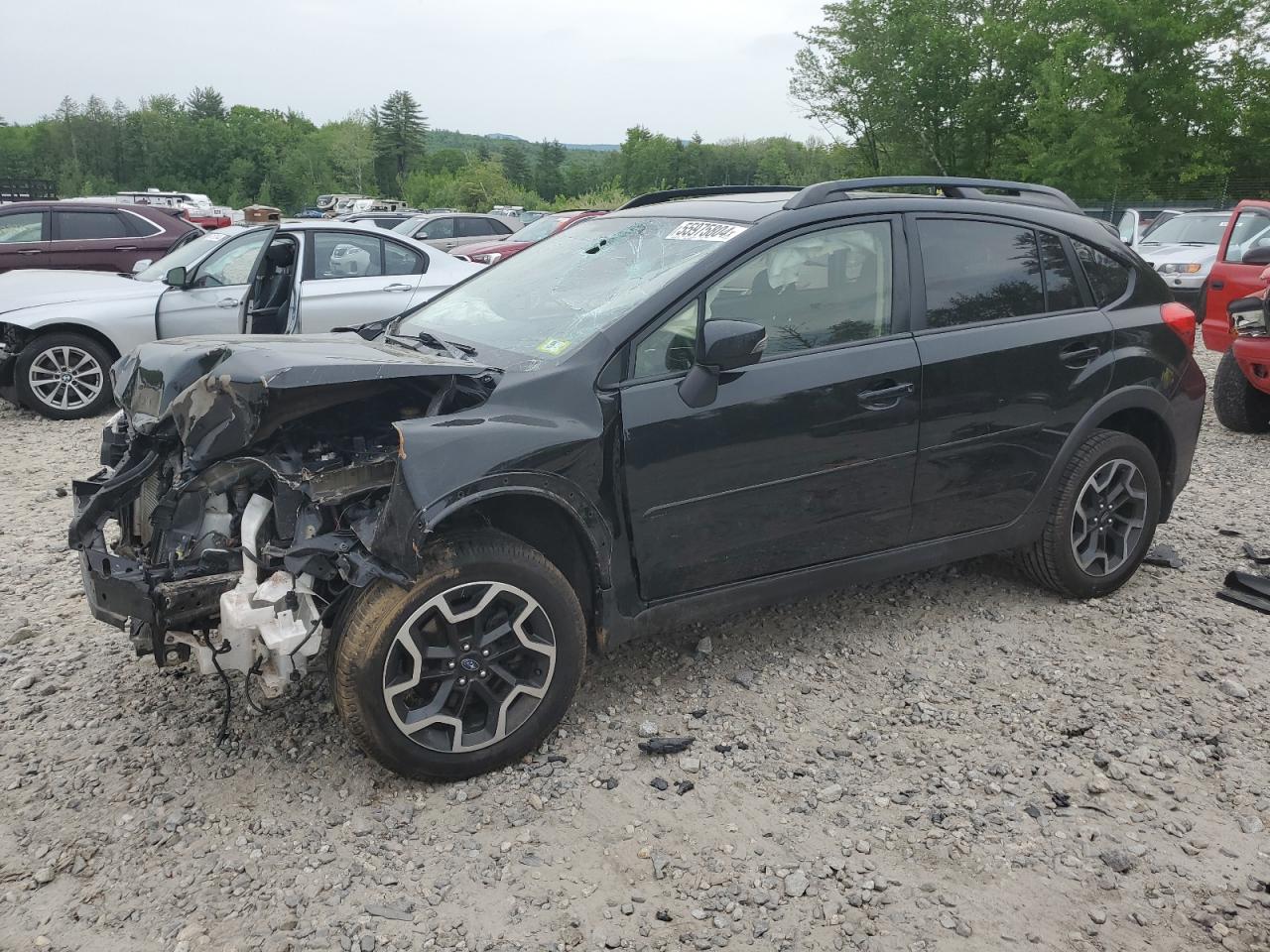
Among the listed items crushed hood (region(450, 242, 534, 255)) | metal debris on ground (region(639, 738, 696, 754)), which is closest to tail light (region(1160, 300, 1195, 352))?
metal debris on ground (region(639, 738, 696, 754))

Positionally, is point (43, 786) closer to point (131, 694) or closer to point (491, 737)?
point (131, 694)

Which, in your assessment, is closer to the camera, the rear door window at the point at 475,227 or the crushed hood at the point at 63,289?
the crushed hood at the point at 63,289

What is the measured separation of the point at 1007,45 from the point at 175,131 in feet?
285

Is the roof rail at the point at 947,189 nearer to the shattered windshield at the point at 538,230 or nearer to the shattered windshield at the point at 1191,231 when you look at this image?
the shattered windshield at the point at 1191,231

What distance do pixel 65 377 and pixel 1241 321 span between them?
9409 mm

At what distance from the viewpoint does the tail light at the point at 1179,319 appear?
4535 mm

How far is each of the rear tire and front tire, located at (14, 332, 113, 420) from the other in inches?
364

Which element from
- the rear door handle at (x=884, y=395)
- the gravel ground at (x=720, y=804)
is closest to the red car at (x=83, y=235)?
the gravel ground at (x=720, y=804)

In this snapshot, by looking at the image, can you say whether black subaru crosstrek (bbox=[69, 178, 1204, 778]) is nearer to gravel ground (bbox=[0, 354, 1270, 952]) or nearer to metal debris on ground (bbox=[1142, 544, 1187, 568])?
gravel ground (bbox=[0, 354, 1270, 952])

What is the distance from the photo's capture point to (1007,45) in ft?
142

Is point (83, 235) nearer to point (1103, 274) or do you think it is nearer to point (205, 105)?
point (1103, 274)

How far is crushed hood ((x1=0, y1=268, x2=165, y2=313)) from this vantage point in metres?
8.31

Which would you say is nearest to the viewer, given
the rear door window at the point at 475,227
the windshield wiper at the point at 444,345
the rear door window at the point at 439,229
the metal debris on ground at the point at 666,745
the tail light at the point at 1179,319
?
the metal debris on ground at the point at 666,745

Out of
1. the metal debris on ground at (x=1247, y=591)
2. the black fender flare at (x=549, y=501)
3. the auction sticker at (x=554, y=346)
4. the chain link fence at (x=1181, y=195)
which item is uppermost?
the chain link fence at (x=1181, y=195)
